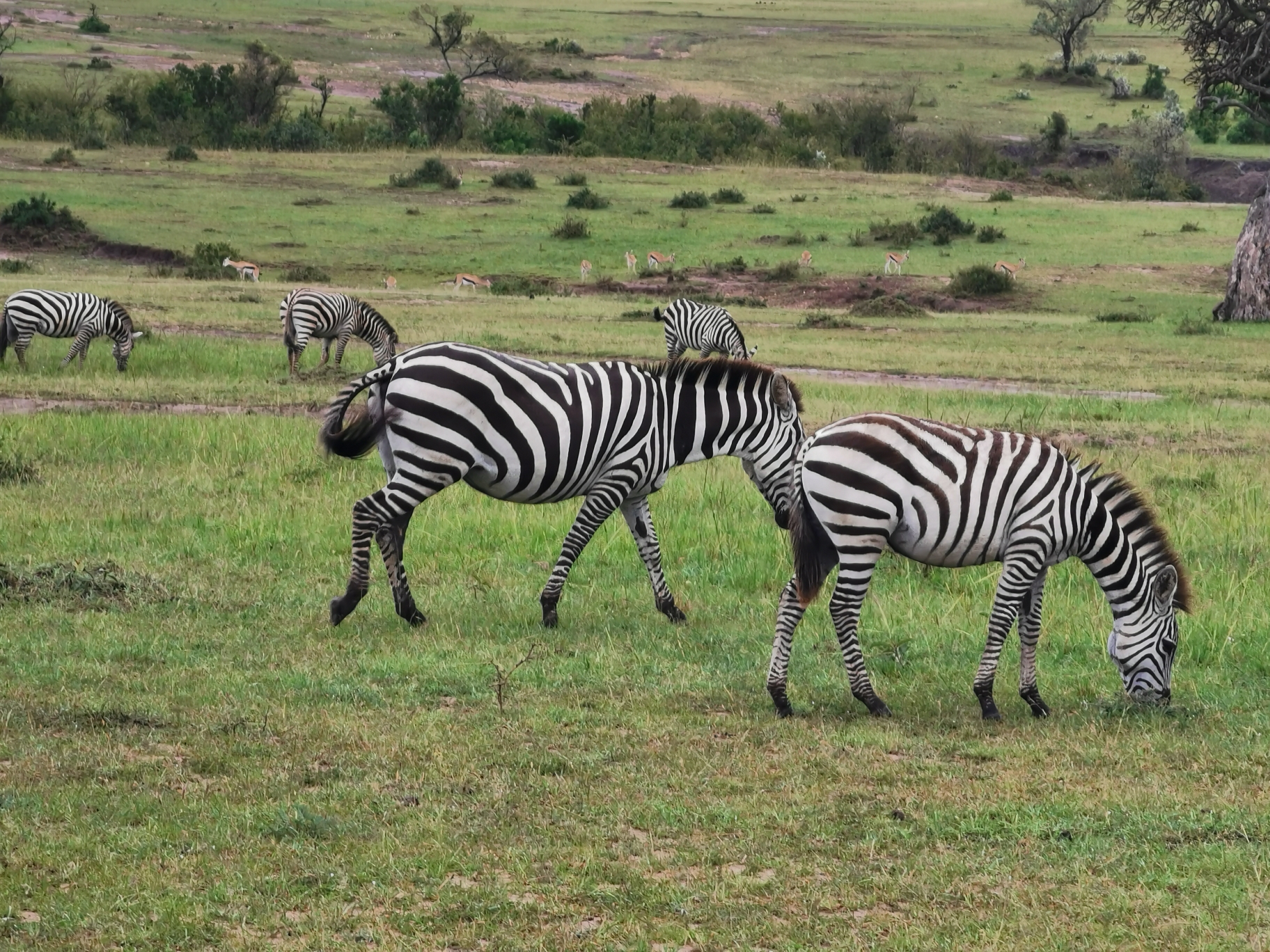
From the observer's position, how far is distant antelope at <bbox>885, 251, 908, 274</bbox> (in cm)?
3400

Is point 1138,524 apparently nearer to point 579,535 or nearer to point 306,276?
point 579,535

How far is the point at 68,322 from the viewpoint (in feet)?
64.6

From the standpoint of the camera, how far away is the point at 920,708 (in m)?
7.79

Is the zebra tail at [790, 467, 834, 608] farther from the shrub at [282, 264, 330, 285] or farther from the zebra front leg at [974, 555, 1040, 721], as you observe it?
the shrub at [282, 264, 330, 285]

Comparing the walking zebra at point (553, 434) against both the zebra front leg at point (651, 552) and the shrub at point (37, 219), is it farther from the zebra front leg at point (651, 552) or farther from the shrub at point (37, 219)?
the shrub at point (37, 219)

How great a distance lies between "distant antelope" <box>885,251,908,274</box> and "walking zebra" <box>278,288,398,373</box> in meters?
15.3

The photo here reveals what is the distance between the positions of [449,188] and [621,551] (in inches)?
1327

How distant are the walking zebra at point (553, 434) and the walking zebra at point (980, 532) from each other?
1931 mm

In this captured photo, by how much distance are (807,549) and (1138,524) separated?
5.84ft

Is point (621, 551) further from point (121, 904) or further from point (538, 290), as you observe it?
point (538, 290)

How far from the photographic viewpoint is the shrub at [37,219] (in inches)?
1316

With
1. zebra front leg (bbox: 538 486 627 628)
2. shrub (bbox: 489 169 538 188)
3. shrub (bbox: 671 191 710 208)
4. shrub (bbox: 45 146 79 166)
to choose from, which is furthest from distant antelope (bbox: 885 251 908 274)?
zebra front leg (bbox: 538 486 627 628)

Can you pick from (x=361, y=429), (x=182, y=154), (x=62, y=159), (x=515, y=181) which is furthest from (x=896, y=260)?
(x=361, y=429)

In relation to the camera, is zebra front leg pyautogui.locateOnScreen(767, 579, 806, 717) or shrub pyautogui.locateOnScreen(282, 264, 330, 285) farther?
shrub pyautogui.locateOnScreen(282, 264, 330, 285)
